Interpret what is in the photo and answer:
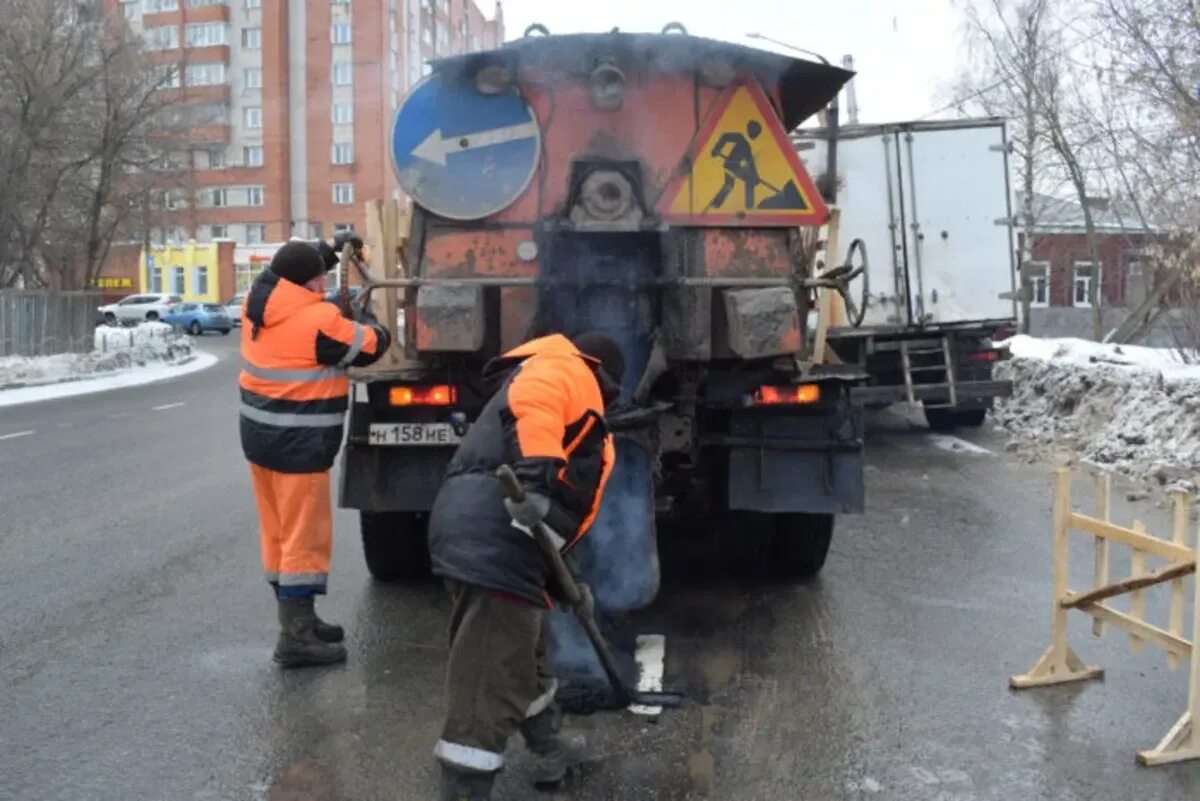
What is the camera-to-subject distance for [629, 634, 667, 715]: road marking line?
4.55 metres

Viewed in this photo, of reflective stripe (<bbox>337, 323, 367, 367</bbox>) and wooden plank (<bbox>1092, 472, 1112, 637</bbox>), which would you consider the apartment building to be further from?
wooden plank (<bbox>1092, 472, 1112, 637</bbox>)

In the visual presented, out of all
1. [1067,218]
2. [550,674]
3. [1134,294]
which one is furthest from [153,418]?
[1067,218]

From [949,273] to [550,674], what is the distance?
928cm

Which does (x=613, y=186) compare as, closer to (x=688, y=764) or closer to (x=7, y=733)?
(x=688, y=764)

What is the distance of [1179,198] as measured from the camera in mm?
15195

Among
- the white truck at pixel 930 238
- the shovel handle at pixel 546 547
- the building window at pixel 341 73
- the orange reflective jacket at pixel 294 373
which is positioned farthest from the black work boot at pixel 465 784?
the building window at pixel 341 73

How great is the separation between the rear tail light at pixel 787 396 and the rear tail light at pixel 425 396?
139 centimetres

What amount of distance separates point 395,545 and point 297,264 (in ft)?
6.04

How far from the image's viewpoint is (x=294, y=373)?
5.03 meters

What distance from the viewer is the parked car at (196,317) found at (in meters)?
46.2

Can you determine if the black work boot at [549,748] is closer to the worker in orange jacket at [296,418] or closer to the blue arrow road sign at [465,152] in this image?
the worker in orange jacket at [296,418]

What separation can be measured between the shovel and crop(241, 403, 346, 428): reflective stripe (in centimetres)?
156

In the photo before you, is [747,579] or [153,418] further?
[153,418]

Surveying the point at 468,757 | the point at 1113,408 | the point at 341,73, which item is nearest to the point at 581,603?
the point at 468,757
